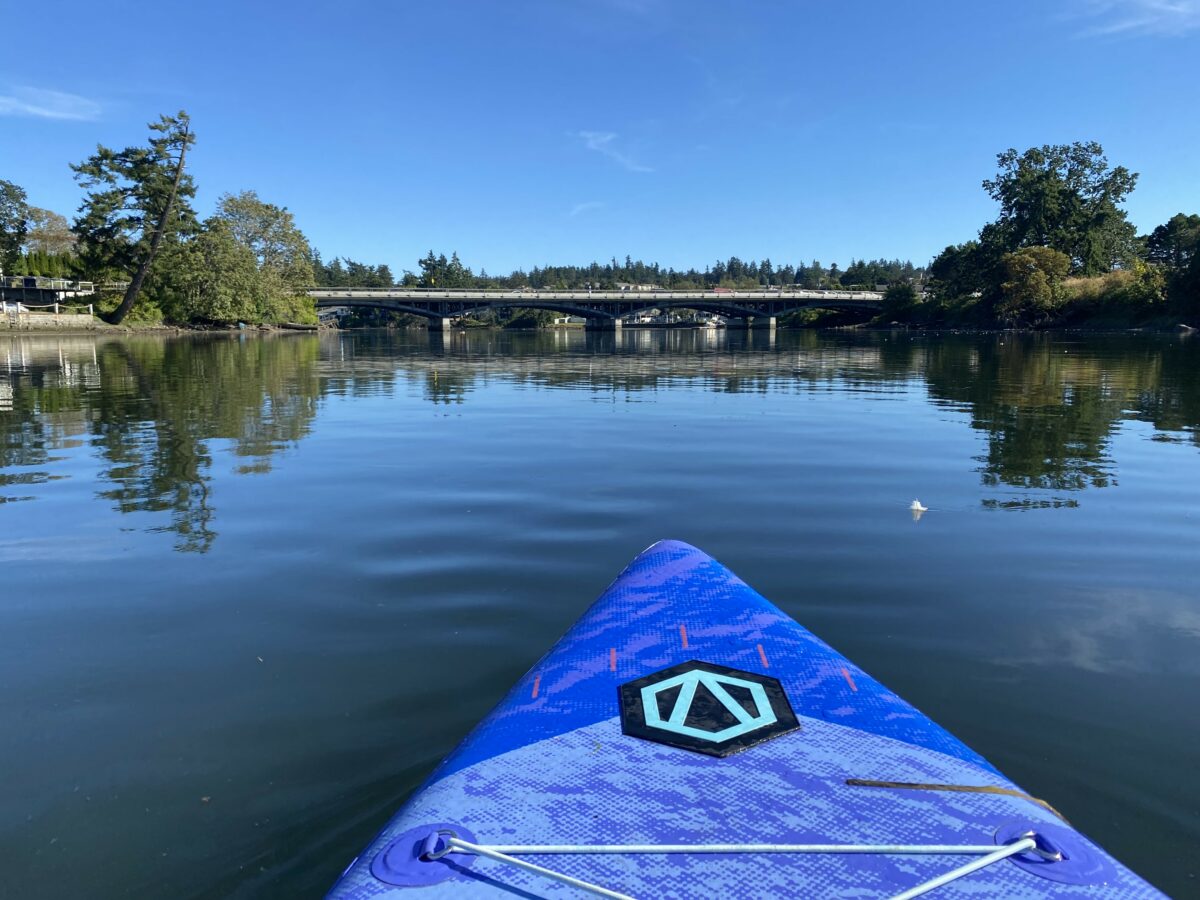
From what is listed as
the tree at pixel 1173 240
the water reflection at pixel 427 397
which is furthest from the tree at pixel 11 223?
the tree at pixel 1173 240

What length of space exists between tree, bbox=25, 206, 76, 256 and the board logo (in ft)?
431

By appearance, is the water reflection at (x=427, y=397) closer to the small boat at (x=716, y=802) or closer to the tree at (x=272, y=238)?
the small boat at (x=716, y=802)

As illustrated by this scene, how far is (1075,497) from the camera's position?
29.7 ft

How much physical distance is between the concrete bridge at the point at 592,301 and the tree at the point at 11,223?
32.5 meters

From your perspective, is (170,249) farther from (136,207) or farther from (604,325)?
(604,325)

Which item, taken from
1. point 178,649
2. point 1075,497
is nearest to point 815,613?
point 178,649

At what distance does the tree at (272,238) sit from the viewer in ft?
277

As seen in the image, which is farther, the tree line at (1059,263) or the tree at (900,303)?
the tree at (900,303)

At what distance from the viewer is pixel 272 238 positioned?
88.4 metres

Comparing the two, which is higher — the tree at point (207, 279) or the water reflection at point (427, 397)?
the tree at point (207, 279)

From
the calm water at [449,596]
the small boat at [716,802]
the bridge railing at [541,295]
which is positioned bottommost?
the calm water at [449,596]

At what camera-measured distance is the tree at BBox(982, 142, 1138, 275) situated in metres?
85.4

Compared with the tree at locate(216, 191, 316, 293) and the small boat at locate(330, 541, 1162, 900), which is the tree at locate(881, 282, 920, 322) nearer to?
the tree at locate(216, 191, 316, 293)

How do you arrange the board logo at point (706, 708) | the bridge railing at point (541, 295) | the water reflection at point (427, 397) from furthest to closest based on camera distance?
the bridge railing at point (541, 295) → the water reflection at point (427, 397) → the board logo at point (706, 708)
